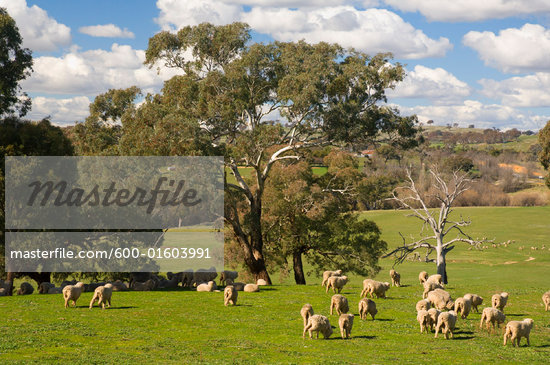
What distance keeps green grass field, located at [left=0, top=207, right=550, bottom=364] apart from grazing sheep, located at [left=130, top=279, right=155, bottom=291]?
5.66 ft

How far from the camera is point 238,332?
20.3 metres

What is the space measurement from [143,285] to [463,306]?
1727 cm

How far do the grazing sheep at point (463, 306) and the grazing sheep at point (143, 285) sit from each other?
1694 centimetres

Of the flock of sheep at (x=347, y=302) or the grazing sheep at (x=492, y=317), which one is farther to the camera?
the grazing sheep at (x=492, y=317)

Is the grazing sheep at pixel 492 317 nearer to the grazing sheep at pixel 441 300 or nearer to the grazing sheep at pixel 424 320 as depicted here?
the grazing sheep at pixel 424 320

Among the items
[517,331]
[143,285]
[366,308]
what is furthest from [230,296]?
[517,331]

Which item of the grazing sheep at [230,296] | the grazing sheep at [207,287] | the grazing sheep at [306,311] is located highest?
the grazing sheep at [306,311]

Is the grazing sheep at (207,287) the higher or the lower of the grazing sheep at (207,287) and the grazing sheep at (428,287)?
the lower

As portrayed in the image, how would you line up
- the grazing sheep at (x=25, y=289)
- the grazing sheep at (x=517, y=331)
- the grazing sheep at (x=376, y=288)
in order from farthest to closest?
the grazing sheep at (x=25, y=289) < the grazing sheep at (x=376, y=288) < the grazing sheep at (x=517, y=331)

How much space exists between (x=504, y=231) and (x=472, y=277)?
3771cm

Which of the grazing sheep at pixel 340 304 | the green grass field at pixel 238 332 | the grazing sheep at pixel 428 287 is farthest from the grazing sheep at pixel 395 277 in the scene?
the grazing sheep at pixel 340 304

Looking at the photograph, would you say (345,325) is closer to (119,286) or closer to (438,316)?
(438,316)

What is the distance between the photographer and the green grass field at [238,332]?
1678 centimetres

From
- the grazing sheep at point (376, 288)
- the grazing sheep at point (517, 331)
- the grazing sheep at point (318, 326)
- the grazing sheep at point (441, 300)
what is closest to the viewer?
the grazing sheep at point (517, 331)
